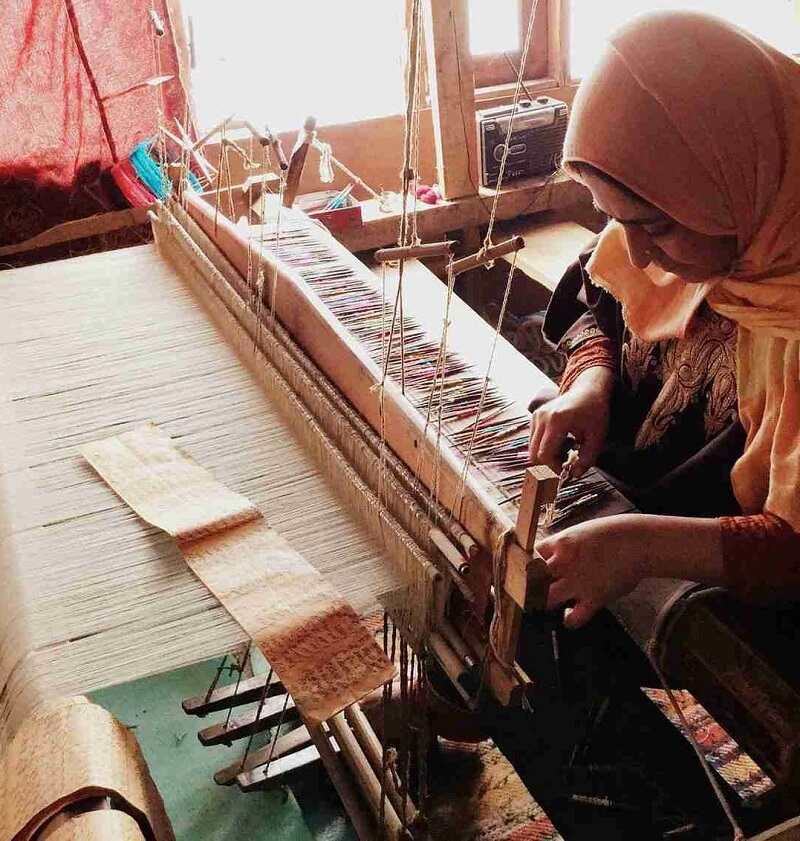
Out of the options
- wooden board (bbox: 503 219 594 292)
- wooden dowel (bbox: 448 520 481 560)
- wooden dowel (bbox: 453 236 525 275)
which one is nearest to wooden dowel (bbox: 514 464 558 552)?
wooden dowel (bbox: 448 520 481 560)

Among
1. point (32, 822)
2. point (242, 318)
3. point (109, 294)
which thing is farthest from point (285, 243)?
point (32, 822)

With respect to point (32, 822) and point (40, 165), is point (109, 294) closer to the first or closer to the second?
point (40, 165)

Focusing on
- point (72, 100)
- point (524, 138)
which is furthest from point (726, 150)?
point (72, 100)

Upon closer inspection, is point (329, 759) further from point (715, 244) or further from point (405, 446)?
point (715, 244)

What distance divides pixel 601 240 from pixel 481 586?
0.81 m

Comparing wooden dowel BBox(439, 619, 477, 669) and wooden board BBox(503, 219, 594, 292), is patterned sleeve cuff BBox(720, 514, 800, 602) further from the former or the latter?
wooden board BBox(503, 219, 594, 292)

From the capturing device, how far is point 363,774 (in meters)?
1.50

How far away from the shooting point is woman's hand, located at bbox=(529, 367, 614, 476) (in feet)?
4.54

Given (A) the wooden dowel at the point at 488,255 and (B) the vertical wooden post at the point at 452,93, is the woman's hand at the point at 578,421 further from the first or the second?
(B) the vertical wooden post at the point at 452,93

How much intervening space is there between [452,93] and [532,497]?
2.49 m

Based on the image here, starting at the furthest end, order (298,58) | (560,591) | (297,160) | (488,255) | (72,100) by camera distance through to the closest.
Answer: (298,58)
(72,100)
(297,160)
(560,591)
(488,255)

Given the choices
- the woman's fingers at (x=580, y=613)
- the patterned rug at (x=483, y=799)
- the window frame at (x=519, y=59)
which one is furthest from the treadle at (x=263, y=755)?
the window frame at (x=519, y=59)

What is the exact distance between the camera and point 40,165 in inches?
119

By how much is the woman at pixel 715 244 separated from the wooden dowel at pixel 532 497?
0.20 metres
